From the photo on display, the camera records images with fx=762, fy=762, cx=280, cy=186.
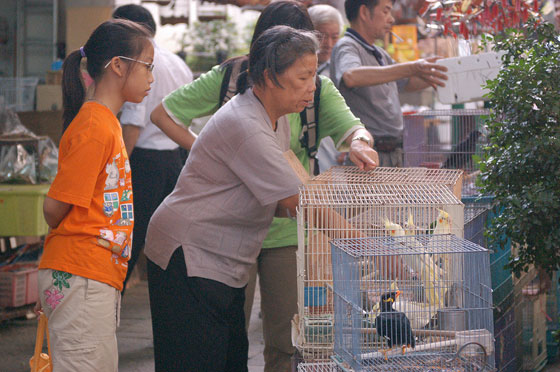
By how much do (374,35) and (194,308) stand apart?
7.81ft

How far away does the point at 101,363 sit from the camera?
271 centimetres

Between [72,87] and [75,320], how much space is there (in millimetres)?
885

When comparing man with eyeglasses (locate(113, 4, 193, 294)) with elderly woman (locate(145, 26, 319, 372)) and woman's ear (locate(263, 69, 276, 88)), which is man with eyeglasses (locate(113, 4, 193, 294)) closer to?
elderly woman (locate(145, 26, 319, 372))

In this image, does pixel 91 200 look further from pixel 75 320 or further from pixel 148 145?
pixel 148 145

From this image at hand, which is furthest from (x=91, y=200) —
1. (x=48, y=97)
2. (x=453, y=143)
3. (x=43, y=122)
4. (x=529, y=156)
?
(x=48, y=97)

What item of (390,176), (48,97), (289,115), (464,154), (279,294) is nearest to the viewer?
(390,176)

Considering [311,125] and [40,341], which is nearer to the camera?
[40,341]

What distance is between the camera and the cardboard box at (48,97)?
22.9 feet

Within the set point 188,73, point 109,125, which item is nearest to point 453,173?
point 109,125

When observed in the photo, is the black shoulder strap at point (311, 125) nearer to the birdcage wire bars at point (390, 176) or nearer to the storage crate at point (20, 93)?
the birdcage wire bars at point (390, 176)

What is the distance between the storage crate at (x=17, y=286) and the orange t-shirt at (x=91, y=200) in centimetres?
288

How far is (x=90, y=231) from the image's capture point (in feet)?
8.81

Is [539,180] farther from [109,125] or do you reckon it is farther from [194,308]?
[109,125]

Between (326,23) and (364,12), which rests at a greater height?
(326,23)
